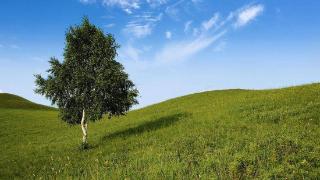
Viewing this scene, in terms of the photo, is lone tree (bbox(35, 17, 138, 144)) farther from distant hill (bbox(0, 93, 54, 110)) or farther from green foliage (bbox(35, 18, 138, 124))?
distant hill (bbox(0, 93, 54, 110))

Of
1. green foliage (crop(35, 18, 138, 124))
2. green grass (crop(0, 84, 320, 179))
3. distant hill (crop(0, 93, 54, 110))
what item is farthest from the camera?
distant hill (crop(0, 93, 54, 110))

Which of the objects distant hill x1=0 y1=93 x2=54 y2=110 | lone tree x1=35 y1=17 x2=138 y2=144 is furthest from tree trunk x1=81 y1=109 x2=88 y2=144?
distant hill x1=0 y1=93 x2=54 y2=110

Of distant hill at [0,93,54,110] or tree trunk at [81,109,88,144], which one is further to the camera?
distant hill at [0,93,54,110]

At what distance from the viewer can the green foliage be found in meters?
36.1

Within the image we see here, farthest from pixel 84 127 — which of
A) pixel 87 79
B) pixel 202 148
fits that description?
pixel 202 148

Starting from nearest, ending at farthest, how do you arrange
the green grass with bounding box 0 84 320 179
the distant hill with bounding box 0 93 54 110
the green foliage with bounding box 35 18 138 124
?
the green grass with bounding box 0 84 320 179, the green foliage with bounding box 35 18 138 124, the distant hill with bounding box 0 93 54 110

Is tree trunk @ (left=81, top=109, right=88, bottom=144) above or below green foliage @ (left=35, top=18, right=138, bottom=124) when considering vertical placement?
below

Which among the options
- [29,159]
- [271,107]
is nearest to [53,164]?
Answer: [29,159]

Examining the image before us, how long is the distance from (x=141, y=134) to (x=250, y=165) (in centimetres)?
1908

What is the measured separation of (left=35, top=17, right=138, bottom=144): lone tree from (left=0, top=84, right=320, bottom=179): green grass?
3.45m

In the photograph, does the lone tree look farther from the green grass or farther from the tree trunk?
the green grass

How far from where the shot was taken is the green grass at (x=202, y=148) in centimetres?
1967

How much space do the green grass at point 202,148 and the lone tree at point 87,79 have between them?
3.45 m

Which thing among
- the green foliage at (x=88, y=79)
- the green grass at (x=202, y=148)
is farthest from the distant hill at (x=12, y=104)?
the green foliage at (x=88, y=79)
